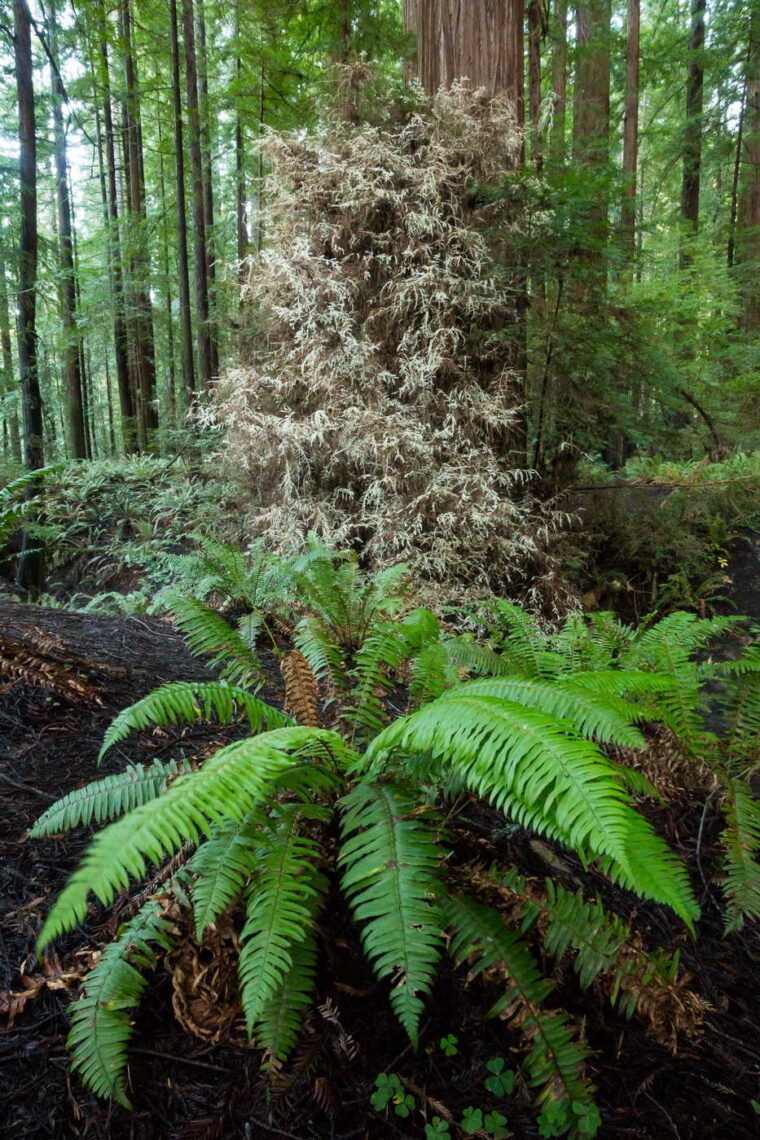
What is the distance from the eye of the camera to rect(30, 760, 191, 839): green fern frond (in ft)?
4.82

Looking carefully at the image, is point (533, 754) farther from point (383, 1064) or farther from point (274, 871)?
point (383, 1064)

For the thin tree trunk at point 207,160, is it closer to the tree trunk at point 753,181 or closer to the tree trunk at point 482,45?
the tree trunk at point 482,45

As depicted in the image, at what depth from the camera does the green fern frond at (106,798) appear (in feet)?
4.82

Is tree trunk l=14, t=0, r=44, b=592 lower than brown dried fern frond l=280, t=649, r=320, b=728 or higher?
higher

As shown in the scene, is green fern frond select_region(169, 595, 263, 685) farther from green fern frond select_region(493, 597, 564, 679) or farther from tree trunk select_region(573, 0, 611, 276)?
tree trunk select_region(573, 0, 611, 276)

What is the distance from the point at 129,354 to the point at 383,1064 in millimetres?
15006

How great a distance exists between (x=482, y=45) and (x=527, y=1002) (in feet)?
24.0

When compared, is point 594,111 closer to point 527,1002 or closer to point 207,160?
point 207,160

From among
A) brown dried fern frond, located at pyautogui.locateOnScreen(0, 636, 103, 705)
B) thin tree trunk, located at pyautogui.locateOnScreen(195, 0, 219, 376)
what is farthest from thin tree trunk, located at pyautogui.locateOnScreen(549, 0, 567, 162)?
brown dried fern frond, located at pyautogui.locateOnScreen(0, 636, 103, 705)

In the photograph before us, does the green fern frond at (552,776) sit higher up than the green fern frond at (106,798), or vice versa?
the green fern frond at (552,776)

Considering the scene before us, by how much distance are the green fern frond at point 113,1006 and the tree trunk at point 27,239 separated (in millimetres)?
5176

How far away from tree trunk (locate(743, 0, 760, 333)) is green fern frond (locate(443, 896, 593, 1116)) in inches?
423

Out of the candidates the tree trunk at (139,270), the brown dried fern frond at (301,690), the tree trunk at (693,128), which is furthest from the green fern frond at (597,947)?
the tree trunk at (693,128)

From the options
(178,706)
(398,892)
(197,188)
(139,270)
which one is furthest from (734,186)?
(398,892)
